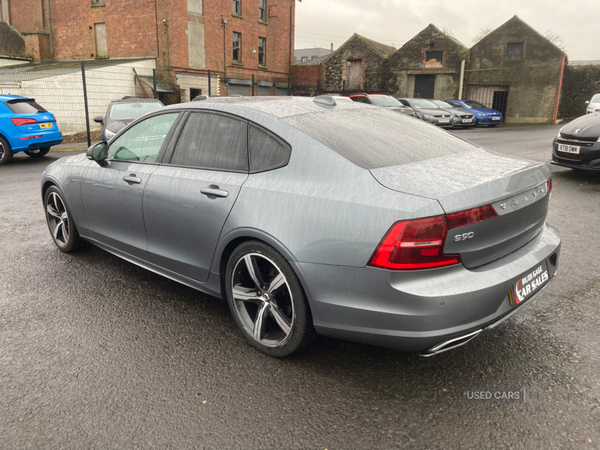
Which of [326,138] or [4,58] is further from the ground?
[4,58]

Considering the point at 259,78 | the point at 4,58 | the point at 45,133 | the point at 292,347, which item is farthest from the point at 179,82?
the point at 292,347

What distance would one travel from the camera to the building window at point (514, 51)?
107 ft

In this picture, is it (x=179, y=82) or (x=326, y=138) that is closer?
(x=326, y=138)

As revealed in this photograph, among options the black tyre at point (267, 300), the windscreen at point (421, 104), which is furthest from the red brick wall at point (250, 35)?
the black tyre at point (267, 300)

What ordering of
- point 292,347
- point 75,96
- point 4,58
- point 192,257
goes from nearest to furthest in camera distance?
point 292,347, point 192,257, point 75,96, point 4,58

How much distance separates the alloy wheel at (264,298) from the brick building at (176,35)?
92.1 ft

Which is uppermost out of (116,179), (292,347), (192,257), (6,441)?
(116,179)

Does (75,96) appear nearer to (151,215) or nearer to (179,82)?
(179,82)

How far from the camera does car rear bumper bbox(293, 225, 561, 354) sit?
7.64ft

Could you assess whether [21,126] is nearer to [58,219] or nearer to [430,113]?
[58,219]

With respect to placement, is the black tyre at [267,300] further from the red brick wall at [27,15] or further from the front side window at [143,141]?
the red brick wall at [27,15]

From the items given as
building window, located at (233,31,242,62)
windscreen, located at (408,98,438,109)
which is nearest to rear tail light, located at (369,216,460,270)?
windscreen, located at (408,98,438,109)

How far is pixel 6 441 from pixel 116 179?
7.36 feet

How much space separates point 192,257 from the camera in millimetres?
3340
